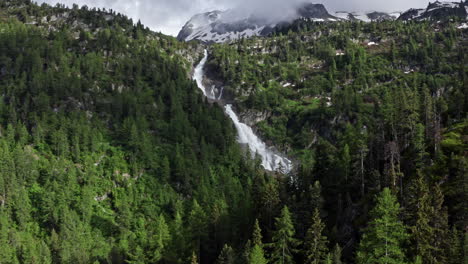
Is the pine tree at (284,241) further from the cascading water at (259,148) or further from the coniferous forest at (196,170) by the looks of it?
the cascading water at (259,148)

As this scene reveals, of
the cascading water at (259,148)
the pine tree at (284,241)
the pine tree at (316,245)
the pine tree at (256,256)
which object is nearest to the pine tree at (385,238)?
the pine tree at (316,245)

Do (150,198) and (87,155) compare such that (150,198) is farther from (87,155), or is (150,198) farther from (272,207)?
(272,207)

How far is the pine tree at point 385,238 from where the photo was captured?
45531 mm

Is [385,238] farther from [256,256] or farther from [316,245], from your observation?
[256,256]

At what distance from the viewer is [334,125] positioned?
17425 centimetres

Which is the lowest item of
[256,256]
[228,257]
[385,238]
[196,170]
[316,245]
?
[196,170]

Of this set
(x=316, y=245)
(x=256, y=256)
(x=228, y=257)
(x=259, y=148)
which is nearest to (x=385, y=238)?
(x=316, y=245)

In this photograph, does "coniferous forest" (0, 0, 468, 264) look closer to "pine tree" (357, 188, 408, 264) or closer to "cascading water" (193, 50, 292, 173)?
"pine tree" (357, 188, 408, 264)

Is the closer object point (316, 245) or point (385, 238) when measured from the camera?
point (385, 238)

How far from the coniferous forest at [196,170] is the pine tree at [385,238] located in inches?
6.4

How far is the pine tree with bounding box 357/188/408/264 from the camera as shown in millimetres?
45531

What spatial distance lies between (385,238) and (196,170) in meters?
87.1

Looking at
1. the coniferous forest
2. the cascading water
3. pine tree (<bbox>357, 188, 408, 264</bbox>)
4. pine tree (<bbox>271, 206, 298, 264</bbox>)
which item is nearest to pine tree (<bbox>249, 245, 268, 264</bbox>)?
the coniferous forest

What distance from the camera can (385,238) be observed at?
45.8 meters
